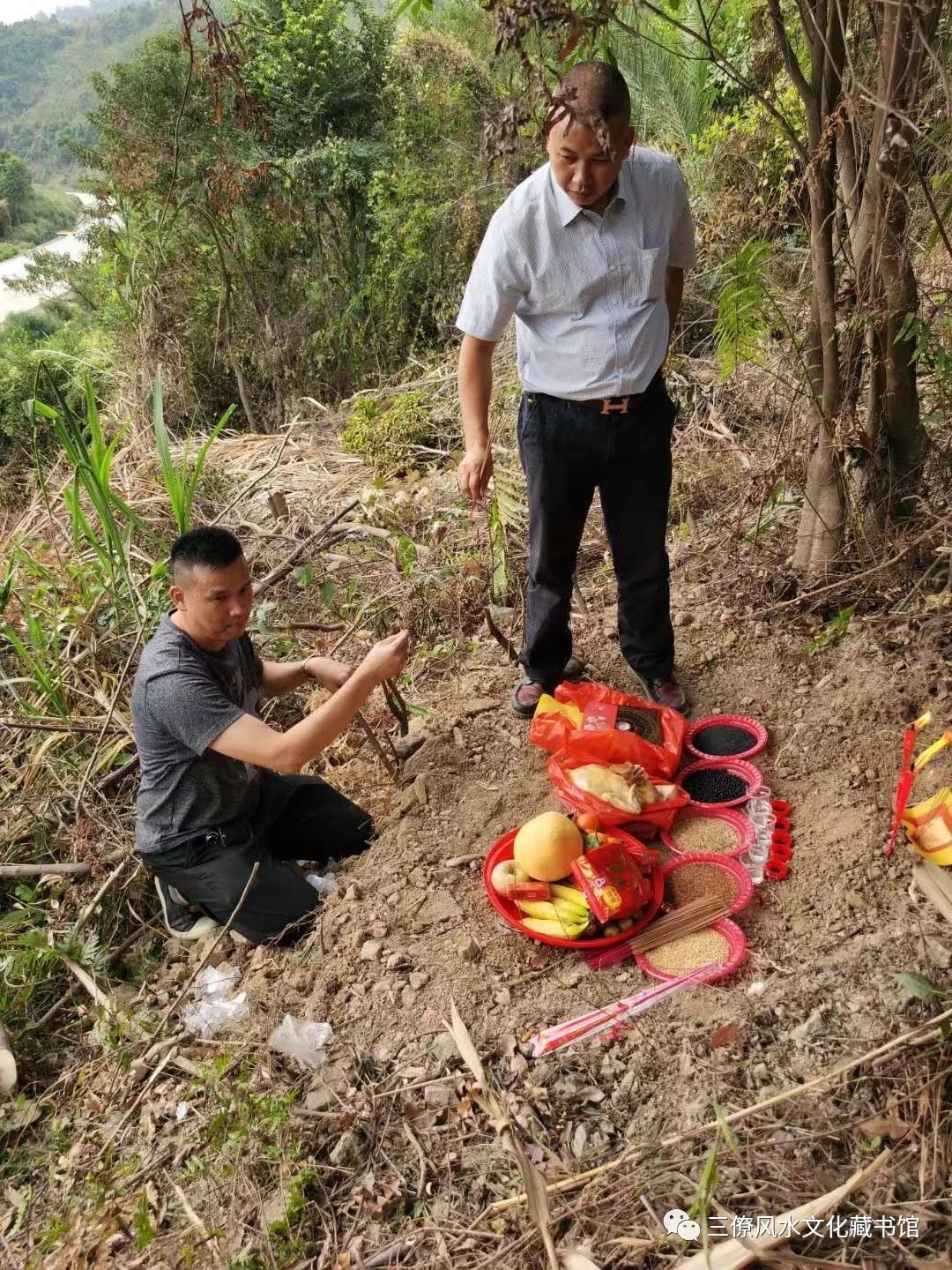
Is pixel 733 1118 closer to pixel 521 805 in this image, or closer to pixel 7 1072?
pixel 521 805

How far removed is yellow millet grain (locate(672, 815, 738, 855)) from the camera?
8.03ft

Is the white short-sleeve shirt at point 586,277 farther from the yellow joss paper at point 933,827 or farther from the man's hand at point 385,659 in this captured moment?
the yellow joss paper at point 933,827

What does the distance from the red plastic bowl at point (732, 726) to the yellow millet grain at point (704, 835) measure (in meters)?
0.24

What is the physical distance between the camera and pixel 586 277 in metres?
2.31

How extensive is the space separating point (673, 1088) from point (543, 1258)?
0.42 m

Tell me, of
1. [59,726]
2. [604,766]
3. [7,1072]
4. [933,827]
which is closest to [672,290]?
[604,766]

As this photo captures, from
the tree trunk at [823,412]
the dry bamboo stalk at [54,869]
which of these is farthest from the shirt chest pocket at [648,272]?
the dry bamboo stalk at [54,869]

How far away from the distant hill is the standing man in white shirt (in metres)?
41.7

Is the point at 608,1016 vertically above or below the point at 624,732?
below

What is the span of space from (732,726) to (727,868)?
61cm

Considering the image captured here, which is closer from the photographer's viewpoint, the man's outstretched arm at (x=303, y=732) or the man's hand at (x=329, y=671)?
the man's outstretched arm at (x=303, y=732)

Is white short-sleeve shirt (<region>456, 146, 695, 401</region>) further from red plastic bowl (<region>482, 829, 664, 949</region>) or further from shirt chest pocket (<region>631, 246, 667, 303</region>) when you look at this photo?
red plastic bowl (<region>482, 829, 664, 949</region>)

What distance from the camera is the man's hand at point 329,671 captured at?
105 inches

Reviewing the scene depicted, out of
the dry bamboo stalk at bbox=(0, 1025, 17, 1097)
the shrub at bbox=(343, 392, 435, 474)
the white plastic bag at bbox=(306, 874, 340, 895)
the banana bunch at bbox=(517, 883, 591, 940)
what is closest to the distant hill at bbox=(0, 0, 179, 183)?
the shrub at bbox=(343, 392, 435, 474)
